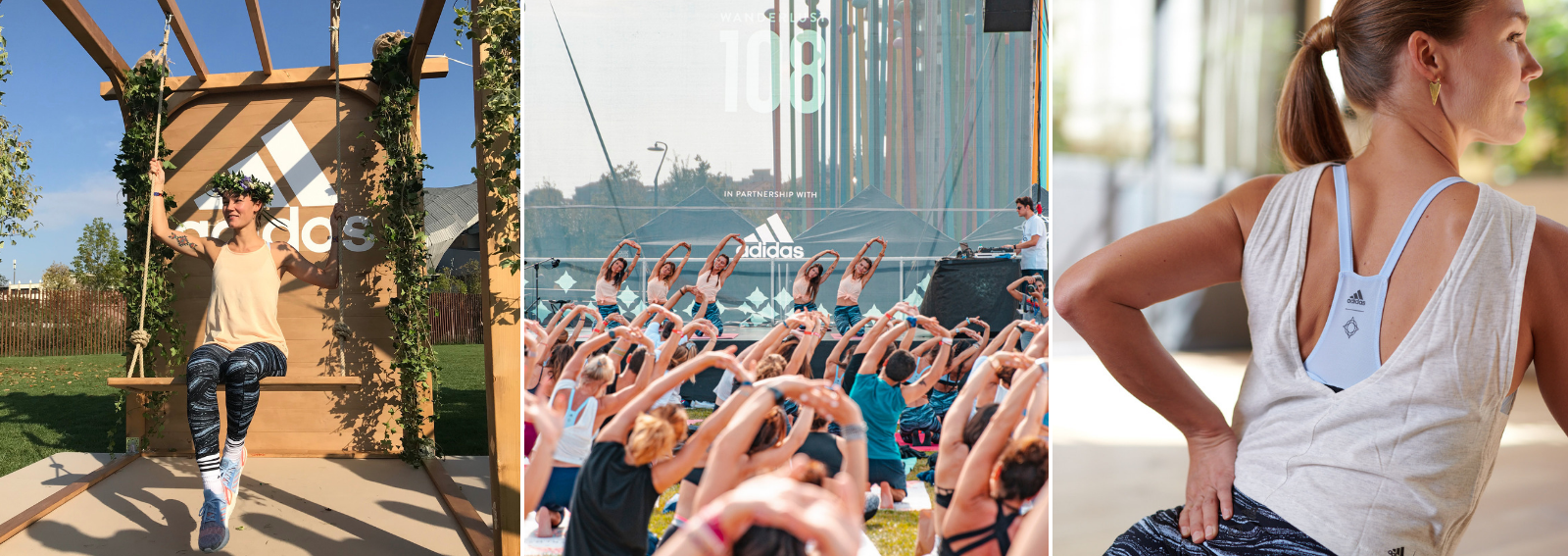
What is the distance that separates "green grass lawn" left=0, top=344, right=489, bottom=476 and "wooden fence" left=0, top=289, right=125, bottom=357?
0.15 metres

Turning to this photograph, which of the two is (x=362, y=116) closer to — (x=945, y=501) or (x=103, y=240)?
(x=945, y=501)

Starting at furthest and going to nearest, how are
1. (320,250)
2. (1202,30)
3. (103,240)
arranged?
(103,240)
(1202,30)
(320,250)

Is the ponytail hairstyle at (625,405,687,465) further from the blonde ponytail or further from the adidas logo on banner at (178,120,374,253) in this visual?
the adidas logo on banner at (178,120,374,253)

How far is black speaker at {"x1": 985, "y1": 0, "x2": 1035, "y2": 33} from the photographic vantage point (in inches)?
82.2

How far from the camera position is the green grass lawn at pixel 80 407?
191 inches

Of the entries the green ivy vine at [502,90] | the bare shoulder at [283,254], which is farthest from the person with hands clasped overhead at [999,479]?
the bare shoulder at [283,254]

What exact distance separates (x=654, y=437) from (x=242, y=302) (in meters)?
1.80

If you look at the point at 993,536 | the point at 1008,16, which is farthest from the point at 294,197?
the point at 993,536

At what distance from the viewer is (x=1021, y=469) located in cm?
213

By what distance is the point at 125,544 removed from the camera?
10.2ft

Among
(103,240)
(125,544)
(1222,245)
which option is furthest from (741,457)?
(103,240)

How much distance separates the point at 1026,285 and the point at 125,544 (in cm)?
360

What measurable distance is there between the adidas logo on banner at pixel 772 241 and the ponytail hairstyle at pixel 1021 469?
794 mm

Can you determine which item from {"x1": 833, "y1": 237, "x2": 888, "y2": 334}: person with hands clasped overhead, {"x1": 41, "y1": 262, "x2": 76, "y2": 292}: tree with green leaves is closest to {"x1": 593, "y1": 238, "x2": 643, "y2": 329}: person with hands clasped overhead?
{"x1": 833, "y1": 237, "x2": 888, "y2": 334}: person with hands clasped overhead
